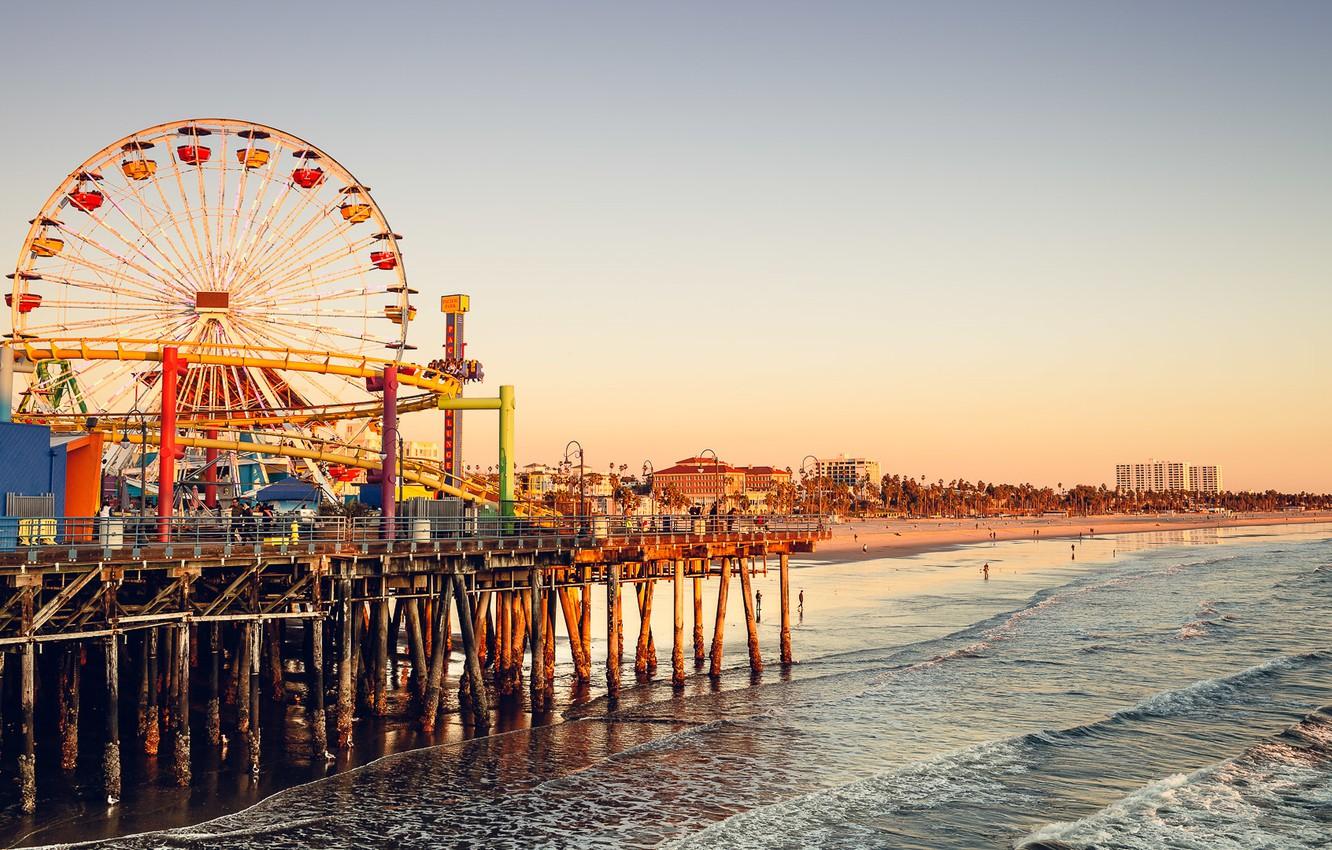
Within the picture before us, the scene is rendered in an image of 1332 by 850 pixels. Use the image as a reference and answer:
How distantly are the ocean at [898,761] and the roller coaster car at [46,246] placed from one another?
23.4 metres

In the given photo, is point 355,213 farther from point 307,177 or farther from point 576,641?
point 576,641

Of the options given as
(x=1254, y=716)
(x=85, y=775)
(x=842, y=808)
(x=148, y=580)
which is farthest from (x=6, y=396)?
(x=1254, y=716)

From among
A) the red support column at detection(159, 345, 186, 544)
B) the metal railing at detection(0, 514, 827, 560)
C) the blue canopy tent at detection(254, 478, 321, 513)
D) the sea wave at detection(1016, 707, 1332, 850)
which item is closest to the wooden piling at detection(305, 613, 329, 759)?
the metal railing at detection(0, 514, 827, 560)

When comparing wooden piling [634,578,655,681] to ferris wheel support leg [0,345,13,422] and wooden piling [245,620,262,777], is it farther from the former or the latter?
ferris wheel support leg [0,345,13,422]

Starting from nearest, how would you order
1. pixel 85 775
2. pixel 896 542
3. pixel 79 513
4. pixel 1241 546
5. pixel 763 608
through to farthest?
pixel 85 775 < pixel 79 513 < pixel 763 608 < pixel 1241 546 < pixel 896 542

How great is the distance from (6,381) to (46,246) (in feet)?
41.7

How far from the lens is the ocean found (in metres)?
20.8

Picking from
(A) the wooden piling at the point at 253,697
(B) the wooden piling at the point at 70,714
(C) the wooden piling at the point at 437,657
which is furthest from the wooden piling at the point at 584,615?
(B) the wooden piling at the point at 70,714

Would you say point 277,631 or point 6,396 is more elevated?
point 6,396

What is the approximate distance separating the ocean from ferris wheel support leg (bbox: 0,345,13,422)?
554 inches

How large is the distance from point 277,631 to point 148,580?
334 inches

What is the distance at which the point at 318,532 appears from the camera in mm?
28234

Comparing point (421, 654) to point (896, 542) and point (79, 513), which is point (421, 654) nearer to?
point (79, 513)

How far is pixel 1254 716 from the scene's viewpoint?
3194 centimetres
